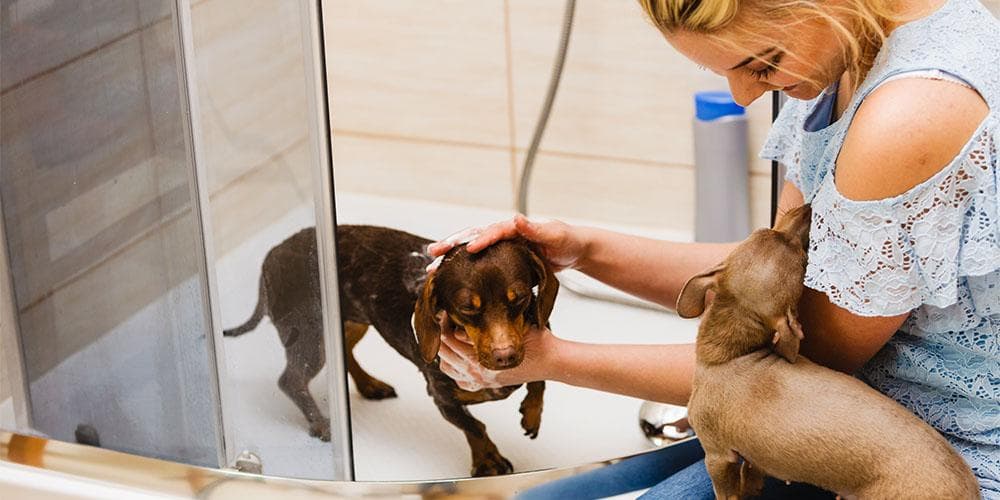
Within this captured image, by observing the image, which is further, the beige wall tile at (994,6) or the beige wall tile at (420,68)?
the beige wall tile at (420,68)

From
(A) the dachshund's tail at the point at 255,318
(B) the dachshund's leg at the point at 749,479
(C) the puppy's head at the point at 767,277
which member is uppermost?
(C) the puppy's head at the point at 767,277

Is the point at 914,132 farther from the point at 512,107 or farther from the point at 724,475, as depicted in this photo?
the point at 512,107

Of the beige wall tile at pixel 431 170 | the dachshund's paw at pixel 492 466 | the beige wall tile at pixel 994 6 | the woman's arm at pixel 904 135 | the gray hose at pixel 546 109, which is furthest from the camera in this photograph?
the beige wall tile at pixel 431 170

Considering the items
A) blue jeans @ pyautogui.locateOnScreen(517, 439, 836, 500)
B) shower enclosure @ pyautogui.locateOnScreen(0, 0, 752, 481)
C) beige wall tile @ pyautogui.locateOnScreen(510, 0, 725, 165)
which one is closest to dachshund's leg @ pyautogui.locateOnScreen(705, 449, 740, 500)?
blue jeans @ pyautogui.locateOnScreen(517, 439, 836, 500)

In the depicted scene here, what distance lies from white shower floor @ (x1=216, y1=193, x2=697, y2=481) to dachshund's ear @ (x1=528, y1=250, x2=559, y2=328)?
0.09 metres

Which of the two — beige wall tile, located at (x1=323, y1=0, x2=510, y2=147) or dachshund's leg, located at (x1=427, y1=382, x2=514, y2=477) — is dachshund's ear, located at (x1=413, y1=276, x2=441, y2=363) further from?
beige wall tile, located at (x1=323, y1=0, x2=510, y2=147)

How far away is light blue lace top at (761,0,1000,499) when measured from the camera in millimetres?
1176

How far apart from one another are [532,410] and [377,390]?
255 mm

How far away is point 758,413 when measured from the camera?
4.28ft

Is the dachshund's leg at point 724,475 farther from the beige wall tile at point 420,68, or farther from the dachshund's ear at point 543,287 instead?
the beige wall tile at point 420,68

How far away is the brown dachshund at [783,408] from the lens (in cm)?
122

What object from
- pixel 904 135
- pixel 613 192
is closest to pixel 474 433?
pixel 613 192

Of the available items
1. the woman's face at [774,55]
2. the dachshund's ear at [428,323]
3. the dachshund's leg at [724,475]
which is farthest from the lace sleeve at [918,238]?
the dachshund's ear at [428,323]

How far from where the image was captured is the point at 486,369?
1.61 meters
